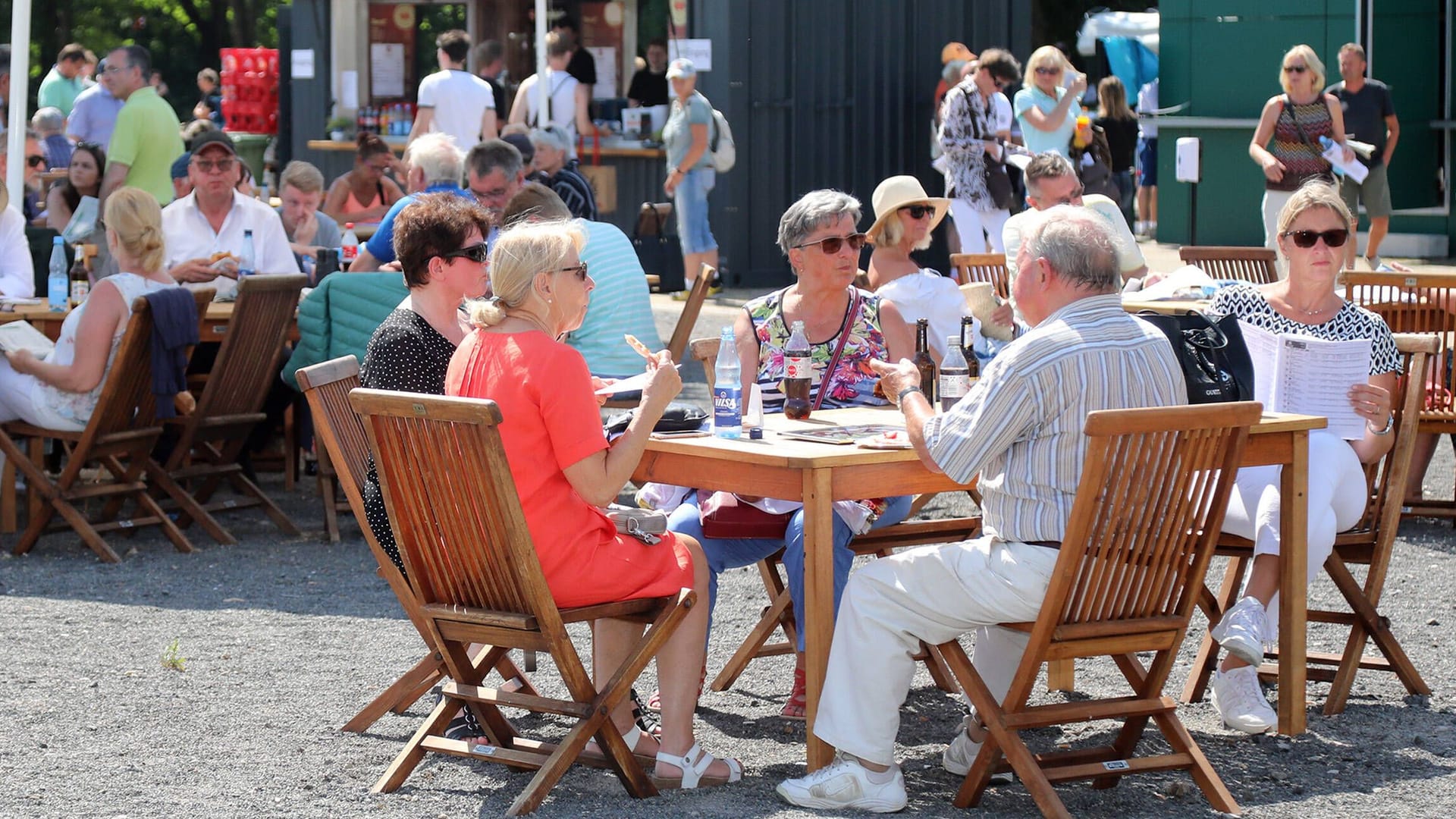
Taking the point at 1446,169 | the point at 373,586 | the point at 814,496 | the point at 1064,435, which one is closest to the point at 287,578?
the point at 373,586

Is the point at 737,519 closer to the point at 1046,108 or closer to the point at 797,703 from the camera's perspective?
the point at 797,703

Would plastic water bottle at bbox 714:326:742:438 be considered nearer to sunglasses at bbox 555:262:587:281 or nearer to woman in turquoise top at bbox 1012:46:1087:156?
sunglasses at bbox 555:262:587:281

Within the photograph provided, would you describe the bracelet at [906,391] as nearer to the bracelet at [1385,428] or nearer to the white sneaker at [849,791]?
the white sneaker at [849,791]

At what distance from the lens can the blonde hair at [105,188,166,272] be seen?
6902 mm

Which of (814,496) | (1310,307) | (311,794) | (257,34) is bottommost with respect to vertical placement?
(311,794)

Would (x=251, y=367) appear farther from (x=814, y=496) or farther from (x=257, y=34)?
(x=257, y=34)

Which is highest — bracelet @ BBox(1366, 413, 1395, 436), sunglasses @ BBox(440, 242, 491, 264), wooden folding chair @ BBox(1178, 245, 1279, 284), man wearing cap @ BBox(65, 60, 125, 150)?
man wearing cap @ BBox(65, 60, 125, 150)

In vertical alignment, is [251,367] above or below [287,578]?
above

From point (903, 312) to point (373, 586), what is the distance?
2062 mm

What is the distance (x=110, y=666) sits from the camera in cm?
530

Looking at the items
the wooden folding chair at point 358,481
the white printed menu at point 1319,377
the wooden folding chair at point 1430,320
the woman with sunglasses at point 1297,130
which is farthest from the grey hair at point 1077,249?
the woman with sunglasses at point 1297,130

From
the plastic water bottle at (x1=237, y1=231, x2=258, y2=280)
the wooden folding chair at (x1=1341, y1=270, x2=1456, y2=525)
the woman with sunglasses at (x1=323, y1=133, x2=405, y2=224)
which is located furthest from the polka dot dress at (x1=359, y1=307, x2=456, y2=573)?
the woman with sunglasses at (x1=323, y1=133, x2=405, y2=224)

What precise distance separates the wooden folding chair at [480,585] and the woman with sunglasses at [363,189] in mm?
7427

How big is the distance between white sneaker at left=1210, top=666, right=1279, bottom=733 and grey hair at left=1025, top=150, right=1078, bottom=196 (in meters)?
3.82
